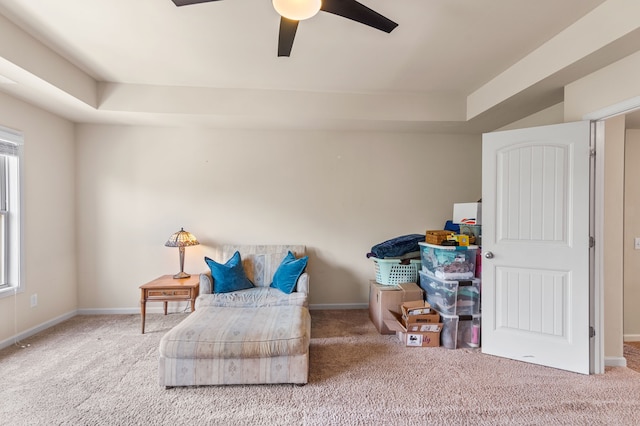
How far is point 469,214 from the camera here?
3.02m

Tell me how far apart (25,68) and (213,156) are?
1743mm

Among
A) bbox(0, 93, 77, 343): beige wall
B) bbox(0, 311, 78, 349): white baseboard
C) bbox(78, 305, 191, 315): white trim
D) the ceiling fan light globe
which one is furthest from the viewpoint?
bbox(78, 305, 191, 315): white trim

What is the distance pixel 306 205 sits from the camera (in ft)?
12.2

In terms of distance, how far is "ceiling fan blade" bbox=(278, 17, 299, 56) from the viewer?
1.62 m

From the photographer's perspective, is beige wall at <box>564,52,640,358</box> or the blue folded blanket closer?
beige wall at <box>564,52,640,358</box>

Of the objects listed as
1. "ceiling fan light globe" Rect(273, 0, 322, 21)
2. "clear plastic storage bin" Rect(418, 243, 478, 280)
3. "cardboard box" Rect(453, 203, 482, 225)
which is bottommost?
"clear plastic storage bin" Rect(418, 243, 478, 280)

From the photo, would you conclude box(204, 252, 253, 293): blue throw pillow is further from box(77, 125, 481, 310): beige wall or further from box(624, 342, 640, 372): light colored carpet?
box(624, 342, 640, 372): light colored carpet

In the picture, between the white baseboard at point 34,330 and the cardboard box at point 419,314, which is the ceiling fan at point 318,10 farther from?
the white baseboard at point 34,330

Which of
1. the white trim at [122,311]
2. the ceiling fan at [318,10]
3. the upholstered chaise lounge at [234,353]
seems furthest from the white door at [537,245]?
the white trim at [122,311]

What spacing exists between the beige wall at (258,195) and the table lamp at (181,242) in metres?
0.26

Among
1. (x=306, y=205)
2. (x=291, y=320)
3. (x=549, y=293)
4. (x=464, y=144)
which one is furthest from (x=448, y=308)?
(x=464, y=144)

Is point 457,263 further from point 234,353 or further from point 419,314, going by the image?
point 234,353

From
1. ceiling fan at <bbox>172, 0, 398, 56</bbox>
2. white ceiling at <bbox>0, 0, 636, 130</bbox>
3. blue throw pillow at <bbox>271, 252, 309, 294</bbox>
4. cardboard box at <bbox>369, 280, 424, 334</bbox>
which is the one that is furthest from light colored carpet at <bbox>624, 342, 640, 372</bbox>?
ceiling fan at <bbox>172, 0, 398, 56</bbox>

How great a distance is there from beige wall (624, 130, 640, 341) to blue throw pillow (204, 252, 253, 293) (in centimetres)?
397
